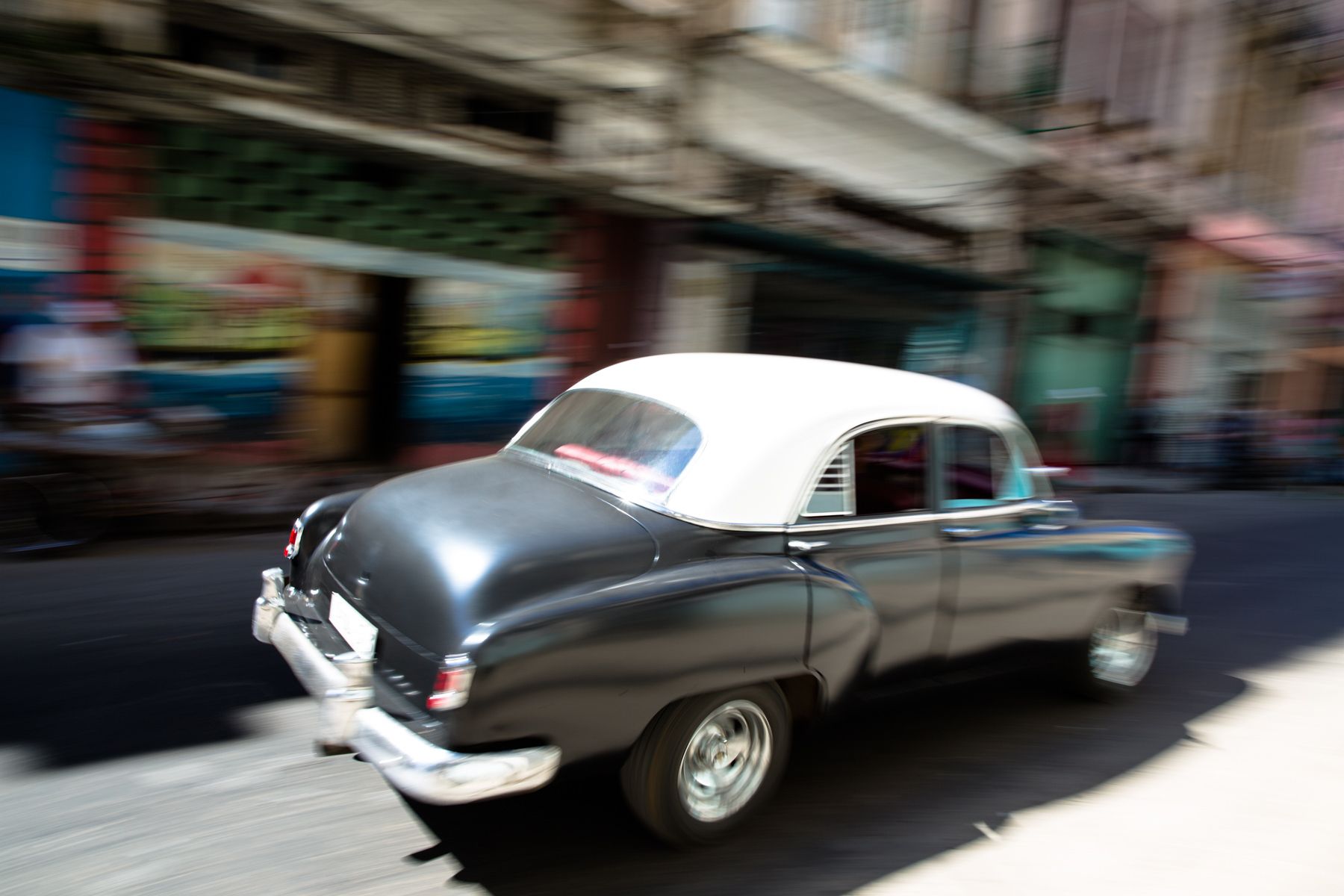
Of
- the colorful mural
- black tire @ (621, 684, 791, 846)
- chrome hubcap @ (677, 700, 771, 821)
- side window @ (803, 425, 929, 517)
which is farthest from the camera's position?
the colorful mural

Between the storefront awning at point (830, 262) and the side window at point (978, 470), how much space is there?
7.21 metres

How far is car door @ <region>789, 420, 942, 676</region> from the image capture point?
130 inches

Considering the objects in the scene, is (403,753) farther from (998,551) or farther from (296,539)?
(998,551)

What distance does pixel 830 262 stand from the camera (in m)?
12.3

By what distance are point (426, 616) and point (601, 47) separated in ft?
26.7

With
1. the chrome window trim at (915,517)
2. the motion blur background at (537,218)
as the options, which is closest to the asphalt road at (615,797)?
the chrome window trim at (915,517)

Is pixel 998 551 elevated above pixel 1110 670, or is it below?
above

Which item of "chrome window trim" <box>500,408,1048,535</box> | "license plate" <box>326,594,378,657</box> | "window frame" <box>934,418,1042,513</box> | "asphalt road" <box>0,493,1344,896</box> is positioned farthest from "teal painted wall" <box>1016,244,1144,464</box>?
"license plate" <box>326,594,378,657</box>

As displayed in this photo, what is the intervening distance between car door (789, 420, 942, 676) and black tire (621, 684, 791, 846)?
0.42 meters

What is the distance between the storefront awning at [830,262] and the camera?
1116cm

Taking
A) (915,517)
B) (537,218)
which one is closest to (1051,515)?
(915,517)

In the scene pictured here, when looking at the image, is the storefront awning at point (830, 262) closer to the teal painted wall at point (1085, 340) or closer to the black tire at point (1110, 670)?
the teal painted wall at point (1085, 340)

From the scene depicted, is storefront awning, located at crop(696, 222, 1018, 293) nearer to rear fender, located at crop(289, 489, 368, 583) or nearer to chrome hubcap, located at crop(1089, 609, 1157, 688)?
chrome hubcap, located at crop(1089, 609, 1157, 688)

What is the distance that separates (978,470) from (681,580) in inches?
68.7
